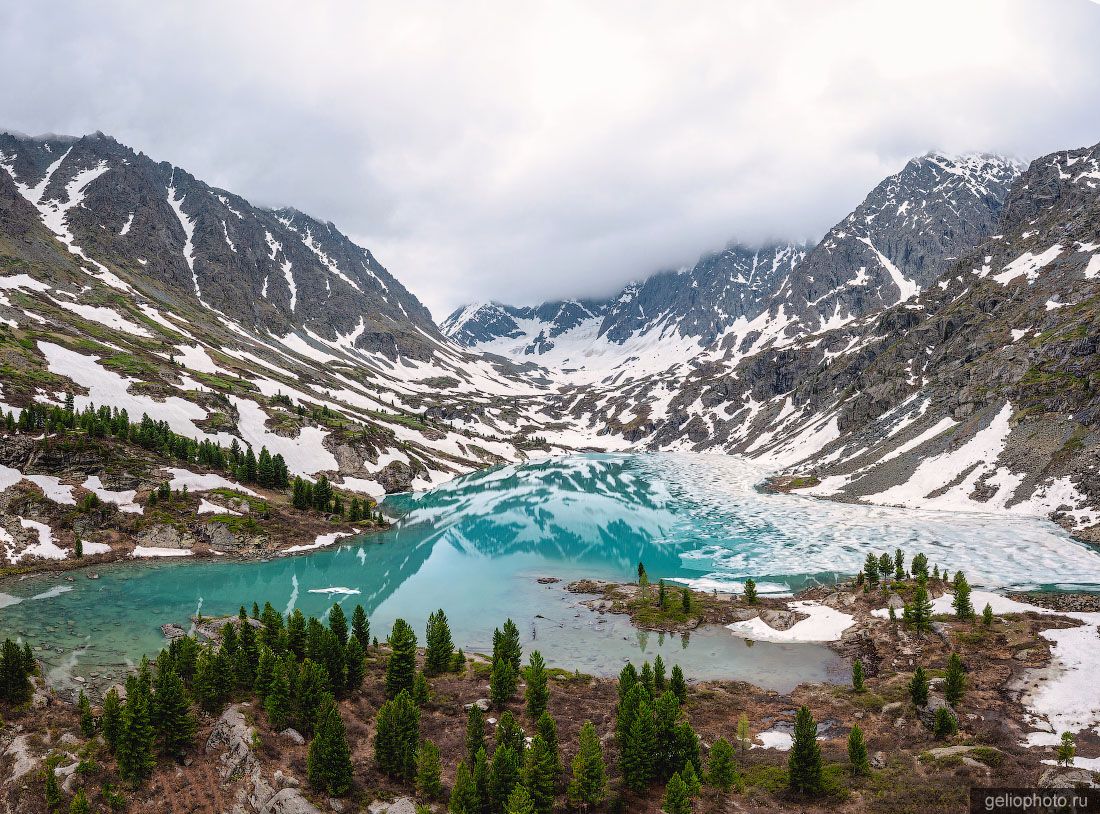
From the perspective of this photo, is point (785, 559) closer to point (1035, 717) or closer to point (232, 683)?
point (1035, 717)

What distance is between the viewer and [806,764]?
1003 inches

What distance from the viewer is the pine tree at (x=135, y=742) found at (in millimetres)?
25469

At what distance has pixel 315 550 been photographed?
84125 millimetres

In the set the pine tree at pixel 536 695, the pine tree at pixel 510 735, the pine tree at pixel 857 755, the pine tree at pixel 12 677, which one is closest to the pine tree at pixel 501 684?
the pine tree at pixel 536 695

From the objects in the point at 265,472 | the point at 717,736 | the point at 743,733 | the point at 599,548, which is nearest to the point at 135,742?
the point at 717,736

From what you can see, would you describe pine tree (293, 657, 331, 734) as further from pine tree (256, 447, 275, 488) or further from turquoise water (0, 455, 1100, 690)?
pine tree (256, 447, 275, 488)

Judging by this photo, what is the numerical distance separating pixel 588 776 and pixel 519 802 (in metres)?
4.02

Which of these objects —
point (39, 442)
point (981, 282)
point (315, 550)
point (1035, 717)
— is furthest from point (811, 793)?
point (981, 282)

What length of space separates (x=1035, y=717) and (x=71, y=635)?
66666mm

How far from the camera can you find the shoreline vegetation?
80.9ft

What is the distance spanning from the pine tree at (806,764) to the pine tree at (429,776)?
16.3 meters

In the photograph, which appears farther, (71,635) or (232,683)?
(71,635)

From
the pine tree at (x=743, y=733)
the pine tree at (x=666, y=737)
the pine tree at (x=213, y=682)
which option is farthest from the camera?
the pine tree at (x=213, y=682)

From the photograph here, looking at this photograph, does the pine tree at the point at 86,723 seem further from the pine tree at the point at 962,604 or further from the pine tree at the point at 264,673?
the pine tree at the point at 962,604
